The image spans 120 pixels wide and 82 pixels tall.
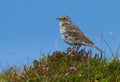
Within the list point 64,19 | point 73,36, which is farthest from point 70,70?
point 64,19

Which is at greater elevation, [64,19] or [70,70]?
[64,19]

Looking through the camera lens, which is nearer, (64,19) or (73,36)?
(73,36)

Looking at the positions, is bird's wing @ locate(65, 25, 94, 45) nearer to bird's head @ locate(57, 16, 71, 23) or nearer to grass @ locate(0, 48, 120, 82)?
bird's head @ locate(57, 16, 71, 23)

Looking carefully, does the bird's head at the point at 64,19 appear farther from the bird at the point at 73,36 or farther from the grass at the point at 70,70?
the grass at the point at 70,70

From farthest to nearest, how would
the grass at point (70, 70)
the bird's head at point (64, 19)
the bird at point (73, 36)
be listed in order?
the bird's head at point (64, 19)
the bird at point (73, 36)
the grass at point (70, 70)

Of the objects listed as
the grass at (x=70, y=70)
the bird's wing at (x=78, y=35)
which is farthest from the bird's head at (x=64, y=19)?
the grass at (x=70, y=70)

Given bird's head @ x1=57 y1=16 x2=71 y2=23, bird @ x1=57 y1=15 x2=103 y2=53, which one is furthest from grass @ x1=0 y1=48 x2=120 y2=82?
bird's head @ x1=57 y1=16 x2=71 y2=23

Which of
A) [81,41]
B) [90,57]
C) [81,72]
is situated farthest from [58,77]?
[81,41]

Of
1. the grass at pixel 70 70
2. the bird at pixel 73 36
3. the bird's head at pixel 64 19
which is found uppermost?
the bird's head at pixel 64 19

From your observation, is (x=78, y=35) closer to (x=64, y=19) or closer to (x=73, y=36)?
(x=73, y=36)

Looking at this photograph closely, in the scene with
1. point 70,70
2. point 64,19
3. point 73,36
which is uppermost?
point 64,19
